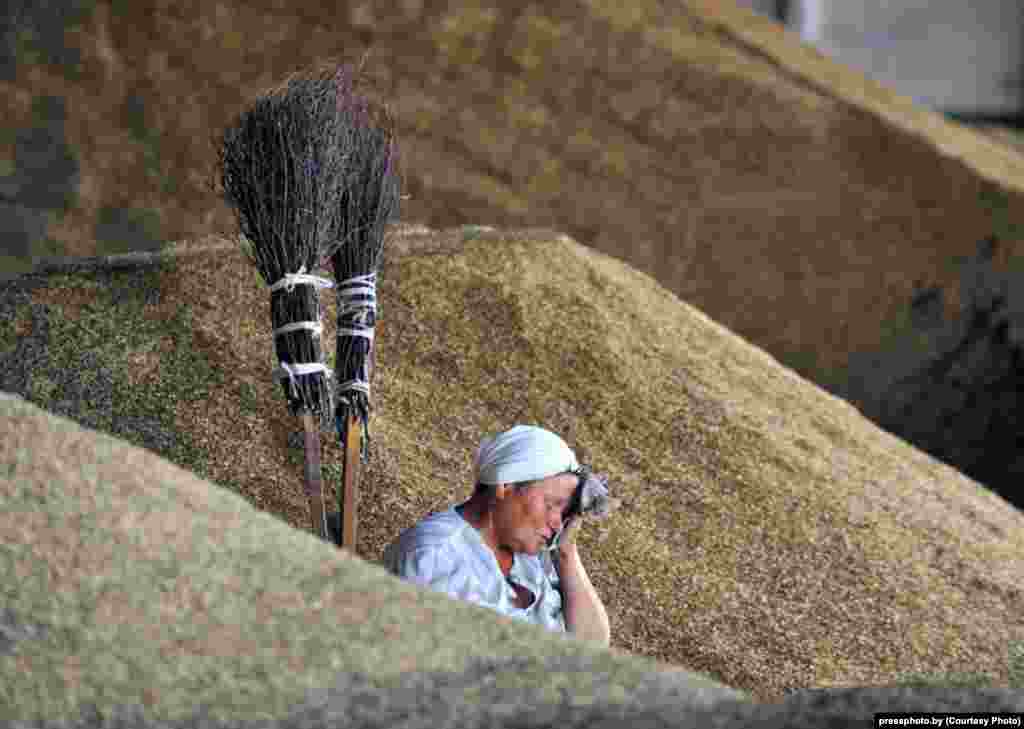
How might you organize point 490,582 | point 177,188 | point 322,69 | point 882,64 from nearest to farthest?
point 490,582 → point 322,69 → point 177,188 → point 882,64

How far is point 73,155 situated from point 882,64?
483 cm

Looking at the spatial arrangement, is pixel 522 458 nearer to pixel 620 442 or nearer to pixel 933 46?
pixel 620 442

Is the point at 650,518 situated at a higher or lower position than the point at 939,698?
lower

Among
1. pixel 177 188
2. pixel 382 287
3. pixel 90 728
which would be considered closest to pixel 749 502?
pixel 382 287

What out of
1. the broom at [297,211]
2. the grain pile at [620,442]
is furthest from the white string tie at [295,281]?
the grain pile at [620,442]

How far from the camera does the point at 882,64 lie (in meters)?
9.04

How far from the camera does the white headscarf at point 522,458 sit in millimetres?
2496

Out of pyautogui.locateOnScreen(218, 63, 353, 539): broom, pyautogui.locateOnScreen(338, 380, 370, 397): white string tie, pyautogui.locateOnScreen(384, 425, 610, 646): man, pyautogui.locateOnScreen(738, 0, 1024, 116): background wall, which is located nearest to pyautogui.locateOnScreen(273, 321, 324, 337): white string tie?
pyautogui.locateOnScreen(218, 63, 353, 539): broom

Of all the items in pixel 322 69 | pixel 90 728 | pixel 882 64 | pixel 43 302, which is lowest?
pixel 882 64

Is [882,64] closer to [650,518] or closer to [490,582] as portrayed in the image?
[650,518]

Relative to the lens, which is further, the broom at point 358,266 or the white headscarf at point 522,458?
the broom at point 358,266

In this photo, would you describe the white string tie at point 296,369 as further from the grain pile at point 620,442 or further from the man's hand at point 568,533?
the man's hand at point 568,533

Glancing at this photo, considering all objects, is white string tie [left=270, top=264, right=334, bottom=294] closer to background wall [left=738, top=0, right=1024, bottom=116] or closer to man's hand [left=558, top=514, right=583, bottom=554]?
man's hand [left=558, top=514, right=583, bottom=554]

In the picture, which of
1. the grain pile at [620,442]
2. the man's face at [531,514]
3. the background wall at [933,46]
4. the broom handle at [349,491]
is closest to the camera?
the man's face at [531,514]
